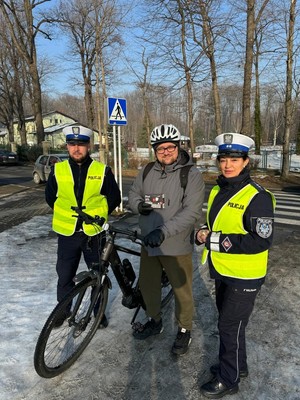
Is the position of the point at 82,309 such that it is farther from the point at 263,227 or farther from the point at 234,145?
the point at 234,145

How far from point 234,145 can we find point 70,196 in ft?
5.23

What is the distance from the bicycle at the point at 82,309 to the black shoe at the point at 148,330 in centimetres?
5

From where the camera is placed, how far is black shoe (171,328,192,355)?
2.85 meters

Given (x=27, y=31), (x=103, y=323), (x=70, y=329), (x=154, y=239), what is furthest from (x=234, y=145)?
(x=27, y=31)

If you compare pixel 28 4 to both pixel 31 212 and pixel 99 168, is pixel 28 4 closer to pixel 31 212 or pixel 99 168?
pixel 31 212

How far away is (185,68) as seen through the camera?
17953 mm

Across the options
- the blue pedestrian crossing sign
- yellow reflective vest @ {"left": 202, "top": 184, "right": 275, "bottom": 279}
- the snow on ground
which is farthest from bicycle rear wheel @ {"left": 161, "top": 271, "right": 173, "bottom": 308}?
the blue pedestrian crossing sign

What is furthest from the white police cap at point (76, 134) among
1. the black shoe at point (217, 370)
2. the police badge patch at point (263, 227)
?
the black shoe at point (217, 370)

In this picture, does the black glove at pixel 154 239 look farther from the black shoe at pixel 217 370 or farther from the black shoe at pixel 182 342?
the black shoe at pixel 217 370

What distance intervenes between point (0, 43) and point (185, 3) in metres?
26.7

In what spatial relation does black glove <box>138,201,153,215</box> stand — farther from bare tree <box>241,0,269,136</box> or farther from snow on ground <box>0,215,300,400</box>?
bare tree <box>241,0,269,136</box>

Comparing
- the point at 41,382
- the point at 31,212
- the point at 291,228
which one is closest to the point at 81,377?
→ the point at 41,382

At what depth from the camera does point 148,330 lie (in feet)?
10.2

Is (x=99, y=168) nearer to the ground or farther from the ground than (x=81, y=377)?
farther from the ground
